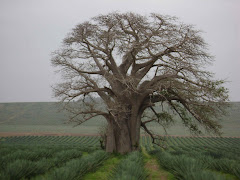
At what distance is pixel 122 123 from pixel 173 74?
12.4ft

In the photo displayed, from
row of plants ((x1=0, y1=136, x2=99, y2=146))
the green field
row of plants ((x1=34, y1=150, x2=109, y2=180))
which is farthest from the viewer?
the green field

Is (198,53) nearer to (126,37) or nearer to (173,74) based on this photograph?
(173,74)

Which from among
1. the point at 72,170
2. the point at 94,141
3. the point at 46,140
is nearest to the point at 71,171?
the point at 72,170

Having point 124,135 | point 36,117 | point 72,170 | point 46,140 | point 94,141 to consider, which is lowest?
point 94,141

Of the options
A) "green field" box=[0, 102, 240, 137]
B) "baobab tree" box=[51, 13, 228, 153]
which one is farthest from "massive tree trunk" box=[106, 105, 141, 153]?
"green field" box=[0, 102, 240, 137]

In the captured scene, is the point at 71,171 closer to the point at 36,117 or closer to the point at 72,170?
the point at 72,170

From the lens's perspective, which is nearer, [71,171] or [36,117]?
[71,171]

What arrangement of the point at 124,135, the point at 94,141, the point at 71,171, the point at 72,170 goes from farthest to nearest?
the point at 94,141, the point at 124,135, the point at 72,170, the point at 71,171

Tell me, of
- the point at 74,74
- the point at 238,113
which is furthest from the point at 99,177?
the point at 238,113

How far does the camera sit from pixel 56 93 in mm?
11398

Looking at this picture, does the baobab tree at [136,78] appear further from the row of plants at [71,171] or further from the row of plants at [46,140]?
the row of plants at [46,140]

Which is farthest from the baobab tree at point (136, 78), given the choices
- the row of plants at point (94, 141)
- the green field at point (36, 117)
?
the green field at point (36, 117)

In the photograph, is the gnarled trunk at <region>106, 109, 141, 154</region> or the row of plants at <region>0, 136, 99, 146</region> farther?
the row of plants at <region>0, 136, 99, 146</region>

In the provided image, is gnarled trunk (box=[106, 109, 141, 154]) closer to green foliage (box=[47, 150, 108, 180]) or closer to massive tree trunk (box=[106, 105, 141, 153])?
massive tree trunk (box=[106, 105, 141, 153])
